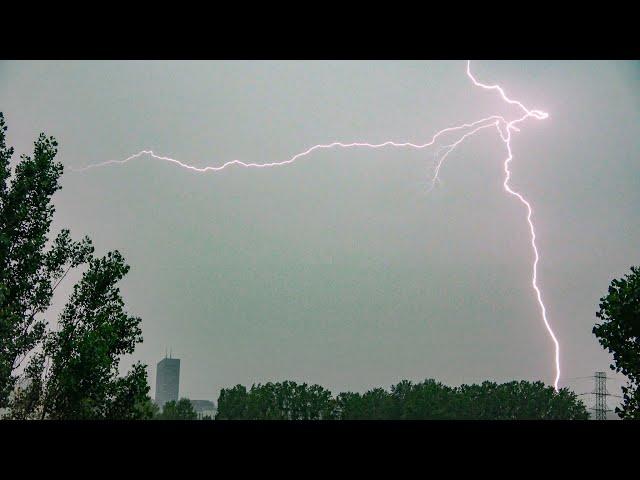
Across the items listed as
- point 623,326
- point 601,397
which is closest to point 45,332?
point 623,326

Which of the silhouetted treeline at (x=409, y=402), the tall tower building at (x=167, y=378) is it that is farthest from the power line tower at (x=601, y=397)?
the tall tower building at (x=167, y=378)

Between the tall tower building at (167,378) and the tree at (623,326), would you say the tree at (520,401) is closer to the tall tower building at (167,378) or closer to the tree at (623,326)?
the tree at (623,326)

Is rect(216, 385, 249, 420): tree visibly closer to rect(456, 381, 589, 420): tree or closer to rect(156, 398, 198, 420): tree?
rect(156, 398, 198, 420): tree

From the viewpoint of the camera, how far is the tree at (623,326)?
39.7 feet

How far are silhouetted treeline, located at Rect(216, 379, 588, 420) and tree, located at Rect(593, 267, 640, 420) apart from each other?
40696 mm

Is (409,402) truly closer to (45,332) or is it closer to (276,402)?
(276,402)

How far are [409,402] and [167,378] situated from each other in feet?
444

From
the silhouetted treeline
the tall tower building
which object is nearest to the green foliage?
the silhouetted treeline

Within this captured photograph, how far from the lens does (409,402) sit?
53906 mm

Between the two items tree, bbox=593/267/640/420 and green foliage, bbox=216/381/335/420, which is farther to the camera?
green foliage, bbox=216/381/335/420

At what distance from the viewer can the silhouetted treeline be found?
2030 inches
